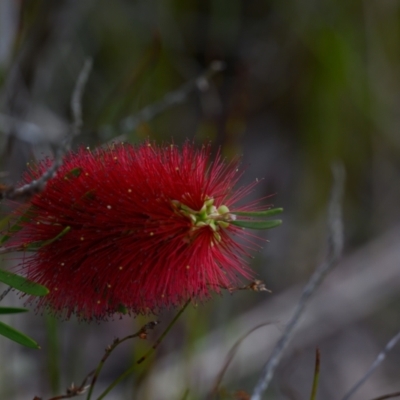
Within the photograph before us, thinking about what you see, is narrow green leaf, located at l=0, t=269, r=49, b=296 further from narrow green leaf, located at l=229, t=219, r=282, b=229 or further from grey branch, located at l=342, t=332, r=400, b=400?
grey branch, located at l=342, t=332, r=400, b=400

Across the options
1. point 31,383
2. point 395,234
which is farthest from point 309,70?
point 31,383

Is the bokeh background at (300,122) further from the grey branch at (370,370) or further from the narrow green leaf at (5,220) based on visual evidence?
the narrow green leaf at (5,220)

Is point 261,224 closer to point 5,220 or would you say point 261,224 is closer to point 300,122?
point 5,220

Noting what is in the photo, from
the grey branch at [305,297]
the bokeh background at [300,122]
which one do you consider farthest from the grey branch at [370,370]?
the bokeh background at [300,122]

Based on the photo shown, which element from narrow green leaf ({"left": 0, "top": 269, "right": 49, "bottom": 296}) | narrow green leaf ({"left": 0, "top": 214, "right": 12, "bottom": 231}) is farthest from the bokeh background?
narrow green leaf ({"left": 0, "top": 269, "right": 49, "bottom": 296})

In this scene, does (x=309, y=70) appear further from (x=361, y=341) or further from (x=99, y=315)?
(x=99, y=315)

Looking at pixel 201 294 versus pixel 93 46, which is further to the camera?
pixel 93 46

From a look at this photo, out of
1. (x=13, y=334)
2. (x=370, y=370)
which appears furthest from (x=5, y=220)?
(x=370, y=370)
